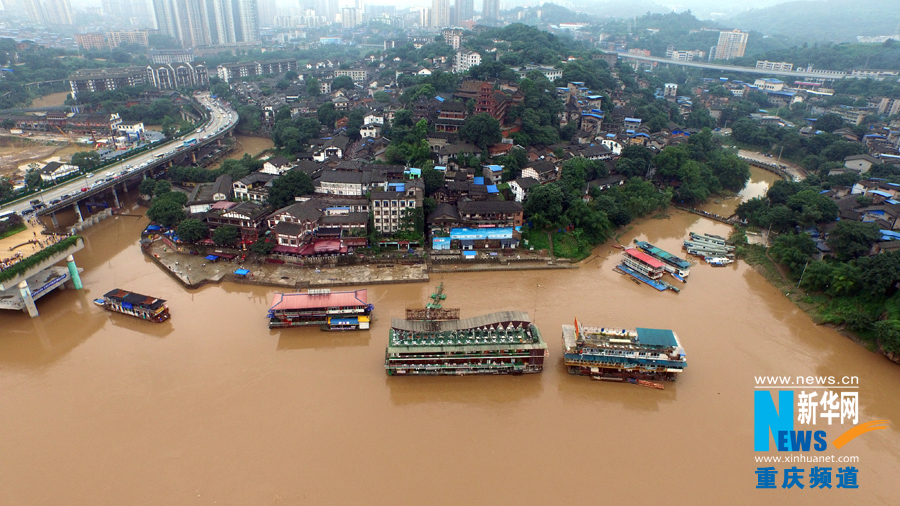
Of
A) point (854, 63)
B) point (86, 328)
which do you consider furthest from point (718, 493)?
point (854, 63)

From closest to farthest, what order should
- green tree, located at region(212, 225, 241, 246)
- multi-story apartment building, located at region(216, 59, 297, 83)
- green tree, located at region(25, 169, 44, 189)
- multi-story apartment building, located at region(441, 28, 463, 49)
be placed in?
green tree, located at region(212, 225, 241, 246)
green tree, located at region(25, 169, 44, 189)
multi-story apartment building, located at region(441, 28, 463, 49)
multi-story apartment building, located at region(216, 59, 297, 83)

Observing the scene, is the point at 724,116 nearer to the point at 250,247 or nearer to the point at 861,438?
the point at 861,438

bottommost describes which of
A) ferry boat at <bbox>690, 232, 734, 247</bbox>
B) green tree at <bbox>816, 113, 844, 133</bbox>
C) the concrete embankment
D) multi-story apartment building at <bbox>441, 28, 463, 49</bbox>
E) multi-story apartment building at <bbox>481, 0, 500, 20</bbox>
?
the concrete embankment

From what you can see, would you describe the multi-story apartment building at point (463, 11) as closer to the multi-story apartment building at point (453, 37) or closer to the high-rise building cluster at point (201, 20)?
the high-rise building cluster at point (201, 20)

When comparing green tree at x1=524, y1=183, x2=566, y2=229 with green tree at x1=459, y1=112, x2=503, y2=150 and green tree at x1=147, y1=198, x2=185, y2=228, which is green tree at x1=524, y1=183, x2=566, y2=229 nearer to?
green tree at x1=459, y1=112, x2=503, y2=150

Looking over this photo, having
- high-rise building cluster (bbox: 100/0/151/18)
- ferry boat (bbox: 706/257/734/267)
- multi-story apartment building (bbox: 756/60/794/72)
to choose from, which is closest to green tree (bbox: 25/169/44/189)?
ferry boat (bbox: 706/257/734/267)

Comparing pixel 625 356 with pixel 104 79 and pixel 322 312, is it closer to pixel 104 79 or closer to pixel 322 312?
pixel 322 312

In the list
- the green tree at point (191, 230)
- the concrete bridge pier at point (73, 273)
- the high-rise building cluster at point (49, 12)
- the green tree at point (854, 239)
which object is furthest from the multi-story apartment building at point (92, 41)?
the green tree at point (854, 239)
